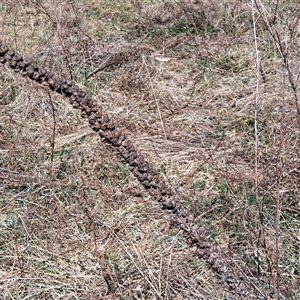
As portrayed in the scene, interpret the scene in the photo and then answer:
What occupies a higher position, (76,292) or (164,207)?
(164,207)

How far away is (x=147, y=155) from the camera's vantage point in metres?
3.14

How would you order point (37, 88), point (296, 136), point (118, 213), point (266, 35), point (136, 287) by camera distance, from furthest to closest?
point (266, 35), point (37, 88), point (296, 136), point (118, 213), point (136, 287)

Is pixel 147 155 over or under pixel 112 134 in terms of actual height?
under

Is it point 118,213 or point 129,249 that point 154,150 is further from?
point 129,249

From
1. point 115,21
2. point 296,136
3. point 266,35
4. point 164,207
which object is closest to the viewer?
point 164,207

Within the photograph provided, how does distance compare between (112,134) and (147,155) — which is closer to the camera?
(112,134)

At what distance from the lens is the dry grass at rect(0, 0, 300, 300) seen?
7.47 ft

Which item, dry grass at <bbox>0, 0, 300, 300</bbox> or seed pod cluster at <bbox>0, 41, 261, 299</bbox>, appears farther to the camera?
dry grass at <bbox>0, 0, 300, 300</bbox>

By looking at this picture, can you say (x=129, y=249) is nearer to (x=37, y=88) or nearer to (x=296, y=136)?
(x=296, y=136)

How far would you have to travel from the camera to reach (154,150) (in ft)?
10.4

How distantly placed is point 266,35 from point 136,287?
9.19 feet

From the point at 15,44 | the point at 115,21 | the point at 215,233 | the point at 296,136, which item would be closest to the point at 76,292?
the point at 215,233

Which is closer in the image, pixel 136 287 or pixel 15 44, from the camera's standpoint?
pixel 136 287

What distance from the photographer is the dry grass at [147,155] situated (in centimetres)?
228
